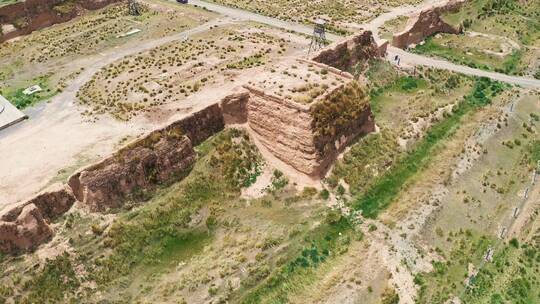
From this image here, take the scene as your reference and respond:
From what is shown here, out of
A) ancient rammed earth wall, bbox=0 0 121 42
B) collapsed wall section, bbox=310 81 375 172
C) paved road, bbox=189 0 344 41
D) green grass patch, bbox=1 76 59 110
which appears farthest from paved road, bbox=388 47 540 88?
ancient rammed earth wall, bbox=0 0 121 42

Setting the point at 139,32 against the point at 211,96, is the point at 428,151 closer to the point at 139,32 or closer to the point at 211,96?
the point at 211,96

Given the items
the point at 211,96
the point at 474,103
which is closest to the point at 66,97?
the point at 211,96

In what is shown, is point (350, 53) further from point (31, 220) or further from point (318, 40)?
point (31, 220)

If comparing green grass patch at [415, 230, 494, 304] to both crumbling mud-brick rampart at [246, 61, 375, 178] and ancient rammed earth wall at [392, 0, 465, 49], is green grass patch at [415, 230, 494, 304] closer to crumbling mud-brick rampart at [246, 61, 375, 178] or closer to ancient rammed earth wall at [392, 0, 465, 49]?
crumbling mud-brick rampart at [246, 61, 375, 178]

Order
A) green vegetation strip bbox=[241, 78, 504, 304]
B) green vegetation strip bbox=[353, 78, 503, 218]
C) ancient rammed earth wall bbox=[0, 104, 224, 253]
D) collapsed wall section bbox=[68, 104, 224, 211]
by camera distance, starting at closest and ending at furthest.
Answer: ancient rammed earth wall bbox=[0, 104, 224, 253]
green vegetation strip bbox=[241, 78, 504, 304]
collapsed wall section bbox=[68, 104, 224, 211]
green vegetation strip bbox=[353, 78, 503, 218]

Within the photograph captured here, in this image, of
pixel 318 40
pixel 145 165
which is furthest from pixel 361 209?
pixel 318 40
